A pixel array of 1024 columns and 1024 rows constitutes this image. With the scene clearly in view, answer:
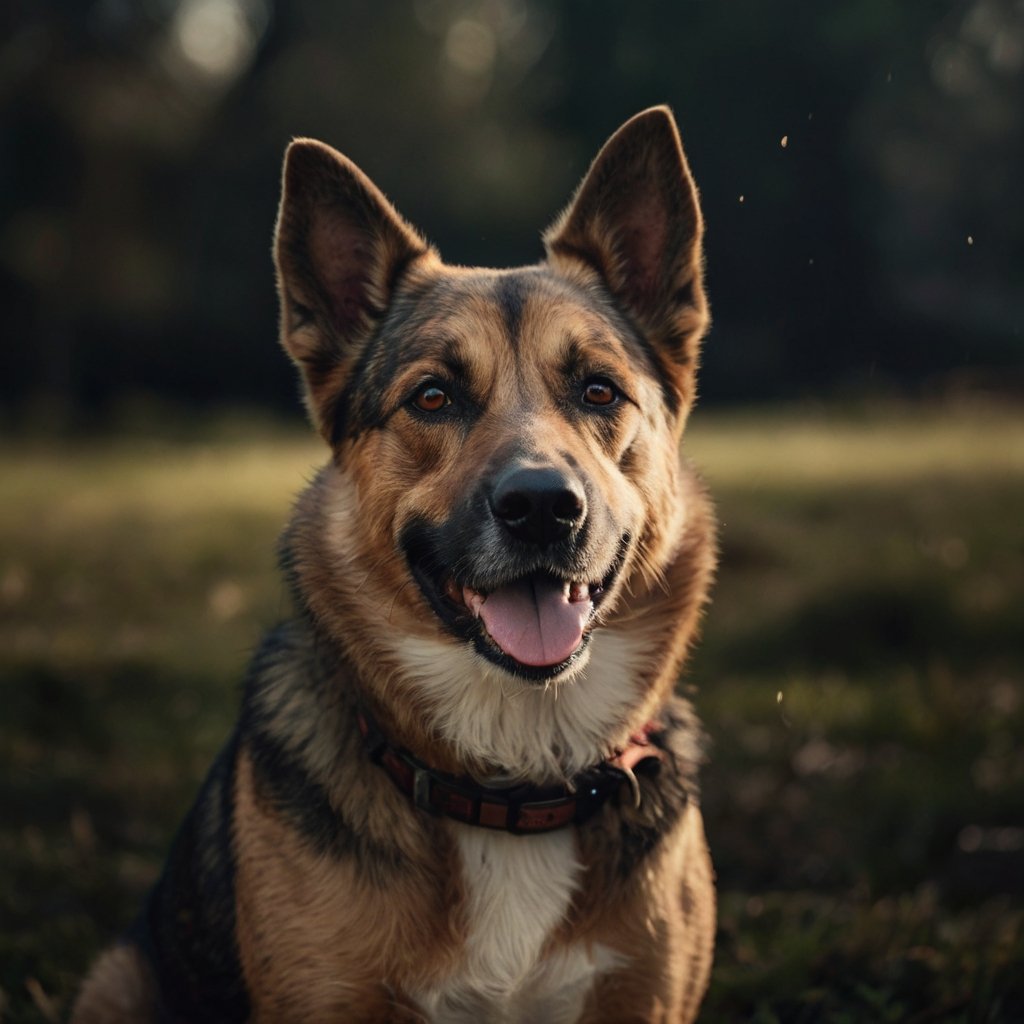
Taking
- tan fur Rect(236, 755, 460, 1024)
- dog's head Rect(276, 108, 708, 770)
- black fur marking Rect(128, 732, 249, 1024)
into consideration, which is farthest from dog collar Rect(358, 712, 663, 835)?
black fur marking Rect(128, 732, 249, 1024)

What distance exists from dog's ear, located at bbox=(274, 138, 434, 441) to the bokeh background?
0.95 metres

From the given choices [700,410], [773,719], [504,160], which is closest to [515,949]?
[773,719]

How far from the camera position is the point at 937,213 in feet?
89.9

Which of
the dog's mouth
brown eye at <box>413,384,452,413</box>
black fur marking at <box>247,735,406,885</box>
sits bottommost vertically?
black fur marking at <box>247,735,406,885</box>

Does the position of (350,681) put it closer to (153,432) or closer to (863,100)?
(153,432)

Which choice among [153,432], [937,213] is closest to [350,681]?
[153,432]

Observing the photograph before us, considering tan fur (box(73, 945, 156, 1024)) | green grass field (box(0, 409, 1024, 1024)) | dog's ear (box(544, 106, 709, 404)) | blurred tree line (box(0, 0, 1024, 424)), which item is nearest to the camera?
tan fur (box(73, 945, 156, 1024))

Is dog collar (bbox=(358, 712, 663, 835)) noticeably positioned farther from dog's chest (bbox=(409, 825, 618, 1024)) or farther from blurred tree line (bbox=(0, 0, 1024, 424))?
blurred tree line (bbox=(0, 0, 1024, 424))

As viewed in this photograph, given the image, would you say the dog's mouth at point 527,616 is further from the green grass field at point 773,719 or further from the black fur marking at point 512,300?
the green grass field at point 773,719

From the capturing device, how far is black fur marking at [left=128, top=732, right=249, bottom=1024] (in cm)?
347

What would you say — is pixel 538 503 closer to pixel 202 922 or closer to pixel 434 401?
pixel 434 401

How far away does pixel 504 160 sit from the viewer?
23.9 metres

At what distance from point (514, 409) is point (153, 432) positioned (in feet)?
56.6

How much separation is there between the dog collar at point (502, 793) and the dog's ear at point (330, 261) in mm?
1119
